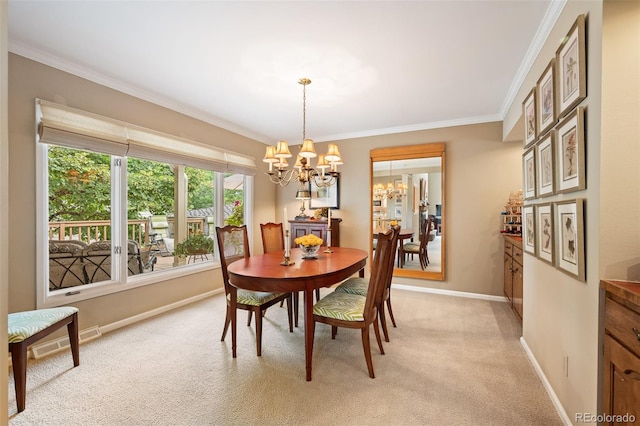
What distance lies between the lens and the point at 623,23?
1.26m

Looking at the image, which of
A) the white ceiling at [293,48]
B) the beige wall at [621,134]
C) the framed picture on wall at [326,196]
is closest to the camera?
the beige wall at [621,134]

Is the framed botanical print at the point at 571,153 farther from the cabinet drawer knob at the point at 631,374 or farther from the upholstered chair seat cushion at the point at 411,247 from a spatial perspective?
the upholstered chair seat cushion at the point at 411,247

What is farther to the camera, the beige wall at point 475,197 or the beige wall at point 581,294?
the beige wall at point 475,197

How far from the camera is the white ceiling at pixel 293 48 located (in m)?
1.87

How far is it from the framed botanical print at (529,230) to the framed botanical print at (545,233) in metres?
0.10

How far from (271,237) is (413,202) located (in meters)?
2.41

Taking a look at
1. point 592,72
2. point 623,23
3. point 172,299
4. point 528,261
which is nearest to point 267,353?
point 172,299

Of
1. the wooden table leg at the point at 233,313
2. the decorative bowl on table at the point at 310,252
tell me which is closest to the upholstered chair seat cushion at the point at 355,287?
the decorative bowl on table at the point at 310,252

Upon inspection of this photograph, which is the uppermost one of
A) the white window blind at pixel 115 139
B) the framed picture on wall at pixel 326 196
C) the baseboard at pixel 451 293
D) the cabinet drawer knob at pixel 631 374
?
the white window blind at pixel 115 139

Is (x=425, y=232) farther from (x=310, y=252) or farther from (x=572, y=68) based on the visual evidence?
(x=572, y=68)

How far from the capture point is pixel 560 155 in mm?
1662

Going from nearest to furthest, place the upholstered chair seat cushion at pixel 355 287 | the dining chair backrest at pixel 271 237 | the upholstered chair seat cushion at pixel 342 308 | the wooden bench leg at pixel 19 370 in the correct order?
the wooden bench leg at pixel 19 370
the upholstered chair seat cushion at pixel 342 308
the upholstered chair seat cushion at pixel 355 287
the dining chair backrest at pixel 271 237

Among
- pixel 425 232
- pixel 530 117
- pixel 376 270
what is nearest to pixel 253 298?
pixel 376 270

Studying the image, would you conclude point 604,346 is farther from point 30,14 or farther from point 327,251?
point 30,14
